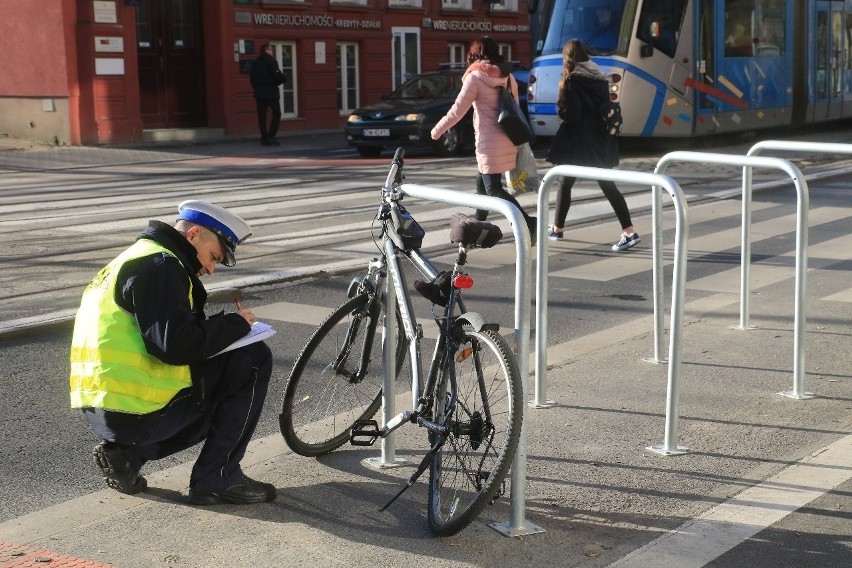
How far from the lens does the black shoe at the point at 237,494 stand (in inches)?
193

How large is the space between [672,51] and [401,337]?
1660 centimetres

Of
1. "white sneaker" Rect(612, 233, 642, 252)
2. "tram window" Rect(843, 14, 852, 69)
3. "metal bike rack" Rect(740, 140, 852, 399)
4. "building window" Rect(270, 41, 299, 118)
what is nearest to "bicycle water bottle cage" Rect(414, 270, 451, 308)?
"metal bike rack" Rect(740, 140, 852, 399)

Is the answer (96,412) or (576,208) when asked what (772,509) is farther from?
(576,208)

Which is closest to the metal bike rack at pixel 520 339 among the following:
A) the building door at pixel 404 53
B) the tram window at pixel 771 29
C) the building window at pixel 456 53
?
the tram window at pixel 771 29

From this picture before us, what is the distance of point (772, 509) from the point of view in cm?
487

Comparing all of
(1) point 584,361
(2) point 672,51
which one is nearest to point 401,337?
(1) point 584,361

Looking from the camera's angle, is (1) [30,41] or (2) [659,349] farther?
(1) [30,41]

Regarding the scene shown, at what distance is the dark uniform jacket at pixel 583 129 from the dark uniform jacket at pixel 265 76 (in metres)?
15.0

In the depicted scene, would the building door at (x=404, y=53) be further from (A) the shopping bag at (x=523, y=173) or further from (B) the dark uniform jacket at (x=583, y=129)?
(A) the shopping bag at (x=523, y=173)

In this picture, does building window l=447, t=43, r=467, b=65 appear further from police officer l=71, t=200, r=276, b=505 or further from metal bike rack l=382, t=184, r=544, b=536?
metal bike rack l=382, t=184, r=544, b=536

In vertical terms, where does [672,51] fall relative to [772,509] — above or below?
above

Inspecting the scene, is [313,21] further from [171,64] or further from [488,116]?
[488,116]

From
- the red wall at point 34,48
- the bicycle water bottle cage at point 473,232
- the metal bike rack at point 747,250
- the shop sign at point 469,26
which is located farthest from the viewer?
the shop sign at point 469,26

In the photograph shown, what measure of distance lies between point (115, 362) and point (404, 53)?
28907 mm
